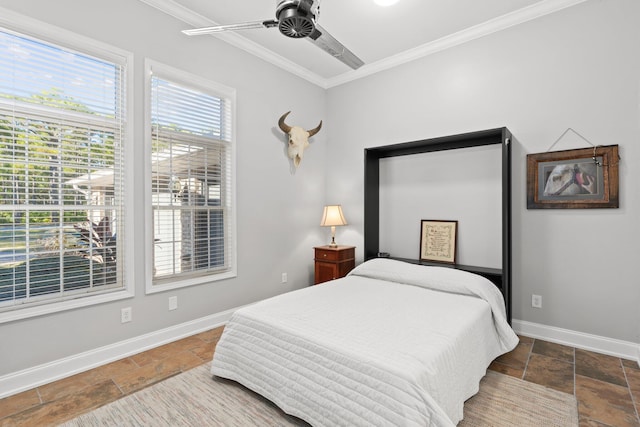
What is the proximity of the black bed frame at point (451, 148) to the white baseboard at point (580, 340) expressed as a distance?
360 millimetres

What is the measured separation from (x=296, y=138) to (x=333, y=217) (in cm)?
106

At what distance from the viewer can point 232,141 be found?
330 centimetres

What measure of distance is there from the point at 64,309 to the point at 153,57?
6.81ft

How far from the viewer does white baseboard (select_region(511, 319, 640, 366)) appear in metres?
2.46

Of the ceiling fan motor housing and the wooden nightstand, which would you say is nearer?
the ceiling fan motor housing

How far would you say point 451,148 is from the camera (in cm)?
332

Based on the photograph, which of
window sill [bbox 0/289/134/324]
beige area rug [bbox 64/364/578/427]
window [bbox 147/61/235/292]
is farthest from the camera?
window [bbox 147/61/235/292]

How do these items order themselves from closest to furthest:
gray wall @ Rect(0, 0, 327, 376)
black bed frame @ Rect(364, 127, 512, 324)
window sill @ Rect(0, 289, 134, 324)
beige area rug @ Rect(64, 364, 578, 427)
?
1. beige area rug @ Rect(64, 364, 578, 427)
2. window sill @ Rect(0, 289, 134, 324)
3. gray wall @ Rect(0, 0, 327, 376)
4. black bed frame @ Rect(364, 127, 512, 324)

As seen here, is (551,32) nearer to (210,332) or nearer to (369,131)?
(369,131)

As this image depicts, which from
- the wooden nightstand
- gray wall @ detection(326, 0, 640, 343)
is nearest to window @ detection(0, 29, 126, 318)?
the wooden nightstand

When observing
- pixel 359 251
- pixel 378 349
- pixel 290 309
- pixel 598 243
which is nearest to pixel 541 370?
pixel 598 243

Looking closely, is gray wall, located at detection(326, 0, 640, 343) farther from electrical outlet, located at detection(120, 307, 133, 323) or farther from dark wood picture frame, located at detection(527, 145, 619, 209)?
electrical outlet, located at detection(120, 307, 133, 323)

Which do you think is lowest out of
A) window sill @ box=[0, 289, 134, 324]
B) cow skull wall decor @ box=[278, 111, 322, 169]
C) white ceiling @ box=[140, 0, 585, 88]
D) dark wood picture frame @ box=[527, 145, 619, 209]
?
window sill @ box=[0, 289, 134, 324]

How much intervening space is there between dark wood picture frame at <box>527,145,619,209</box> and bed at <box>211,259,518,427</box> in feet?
3.25
